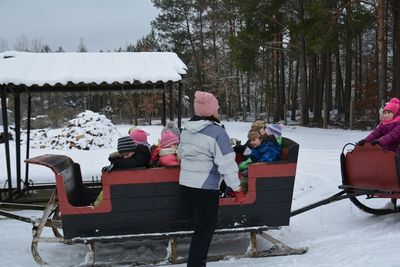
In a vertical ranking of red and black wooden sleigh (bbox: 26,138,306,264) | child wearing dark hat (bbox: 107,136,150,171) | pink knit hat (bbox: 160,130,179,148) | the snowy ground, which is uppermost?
pink knit hat (bbox: 160,130,179,148)

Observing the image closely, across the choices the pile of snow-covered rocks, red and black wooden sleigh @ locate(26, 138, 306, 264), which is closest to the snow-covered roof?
red and black wooden sleigh @ locate(26, 138, 306, 264)

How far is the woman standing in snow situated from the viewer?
416 centimetres

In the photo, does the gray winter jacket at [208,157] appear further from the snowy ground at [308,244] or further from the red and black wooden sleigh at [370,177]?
the red and black wooden sleigh at [370,177]

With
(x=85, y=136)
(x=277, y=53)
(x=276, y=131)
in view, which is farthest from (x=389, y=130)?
(x=277, y=53)

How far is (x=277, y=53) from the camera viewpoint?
105 feet

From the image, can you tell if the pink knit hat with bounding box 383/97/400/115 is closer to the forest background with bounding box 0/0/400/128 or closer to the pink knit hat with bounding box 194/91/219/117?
the pink knit hat with bounding box 194/91/219/117

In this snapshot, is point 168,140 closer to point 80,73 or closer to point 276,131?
point 276,131

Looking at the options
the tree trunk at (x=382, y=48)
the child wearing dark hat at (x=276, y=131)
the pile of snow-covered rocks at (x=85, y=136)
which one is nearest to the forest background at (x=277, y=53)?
the tree trunk at (x=382, y=48)

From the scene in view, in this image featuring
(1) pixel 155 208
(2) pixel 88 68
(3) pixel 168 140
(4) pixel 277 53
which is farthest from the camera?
(4) pixel 277 53

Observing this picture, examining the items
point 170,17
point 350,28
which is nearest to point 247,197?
point 350,28

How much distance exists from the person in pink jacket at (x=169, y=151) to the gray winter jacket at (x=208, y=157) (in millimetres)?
474

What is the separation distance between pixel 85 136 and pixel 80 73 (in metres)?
10.6

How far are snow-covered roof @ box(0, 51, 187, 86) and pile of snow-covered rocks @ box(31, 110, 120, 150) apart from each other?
869cm

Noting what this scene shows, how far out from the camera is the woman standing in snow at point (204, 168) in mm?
4156
